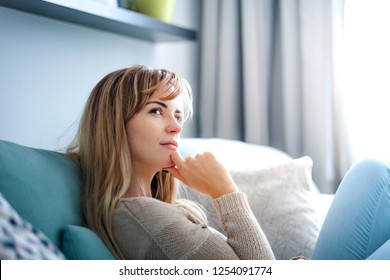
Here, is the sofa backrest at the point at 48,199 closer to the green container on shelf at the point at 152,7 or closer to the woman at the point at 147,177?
the woman at the point at 147,177

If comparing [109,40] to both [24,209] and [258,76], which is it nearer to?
[258,76]

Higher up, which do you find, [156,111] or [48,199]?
[156,111]

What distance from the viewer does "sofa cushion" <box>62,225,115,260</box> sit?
105 centimetres

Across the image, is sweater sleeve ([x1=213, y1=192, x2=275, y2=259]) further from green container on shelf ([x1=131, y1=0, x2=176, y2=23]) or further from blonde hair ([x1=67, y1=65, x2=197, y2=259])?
green container on shelf ([x1=131, y1=0, x2=176, y2=23])

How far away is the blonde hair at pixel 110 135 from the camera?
3.98 ft

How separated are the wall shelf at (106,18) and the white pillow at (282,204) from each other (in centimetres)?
64

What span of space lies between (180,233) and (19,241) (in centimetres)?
41

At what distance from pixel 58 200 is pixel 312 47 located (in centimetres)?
161

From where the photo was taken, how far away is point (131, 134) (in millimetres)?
1314

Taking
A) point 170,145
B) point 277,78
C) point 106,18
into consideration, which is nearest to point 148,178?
point 170,145

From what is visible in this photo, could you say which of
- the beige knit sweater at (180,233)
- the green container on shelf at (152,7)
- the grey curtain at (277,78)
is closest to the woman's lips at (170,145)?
the beige knit sweater at (180,233)

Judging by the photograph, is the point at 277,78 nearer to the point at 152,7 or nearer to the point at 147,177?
the point at 152,7

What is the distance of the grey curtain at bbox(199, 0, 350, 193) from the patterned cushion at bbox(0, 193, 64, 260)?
68.0 inches

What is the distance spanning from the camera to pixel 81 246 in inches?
41.4
